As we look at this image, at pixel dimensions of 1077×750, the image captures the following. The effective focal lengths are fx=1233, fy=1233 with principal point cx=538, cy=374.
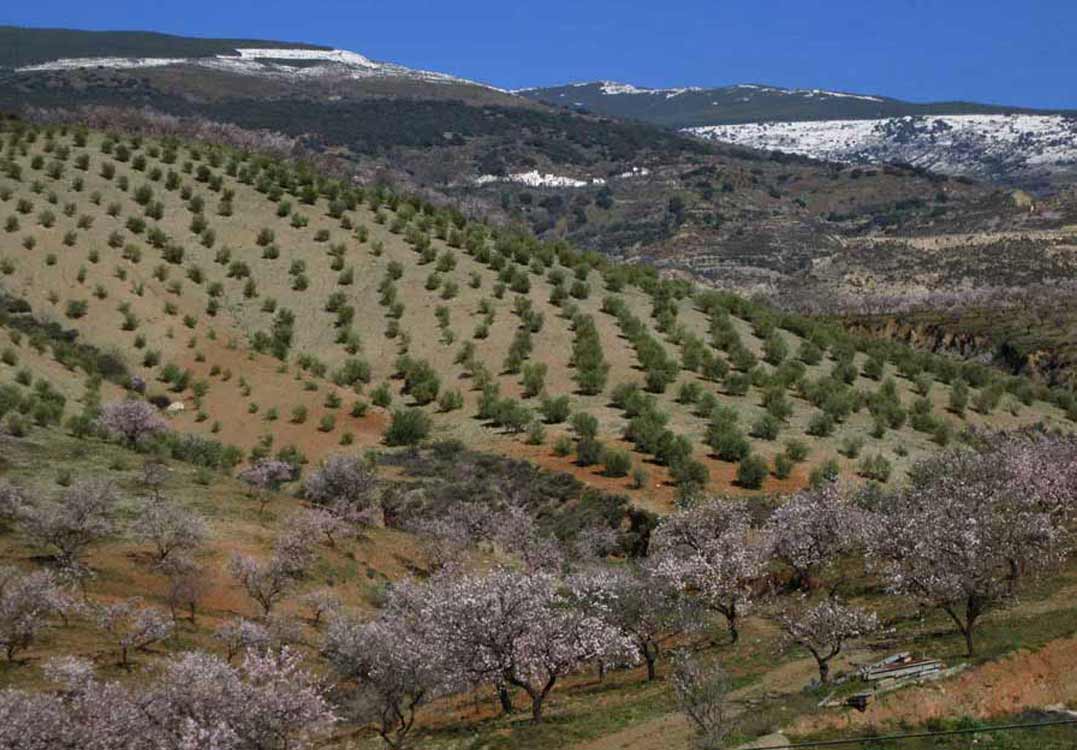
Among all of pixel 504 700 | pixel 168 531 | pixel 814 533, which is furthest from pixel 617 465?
pixel 504 700

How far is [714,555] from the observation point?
26.4 m

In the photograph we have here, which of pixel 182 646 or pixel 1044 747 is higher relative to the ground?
pixel 1044 747

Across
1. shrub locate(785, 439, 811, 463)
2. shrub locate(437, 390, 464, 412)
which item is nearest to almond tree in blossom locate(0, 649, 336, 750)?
shrub locate(785, 439, 811, 463)

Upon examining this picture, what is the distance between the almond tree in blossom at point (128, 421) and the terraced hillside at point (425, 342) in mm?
3856

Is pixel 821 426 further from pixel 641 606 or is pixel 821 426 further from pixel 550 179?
pixel 550 179

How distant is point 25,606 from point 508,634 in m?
8.11

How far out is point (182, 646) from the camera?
22172 millimetres

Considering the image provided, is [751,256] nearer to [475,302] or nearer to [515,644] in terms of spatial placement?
[475,302]

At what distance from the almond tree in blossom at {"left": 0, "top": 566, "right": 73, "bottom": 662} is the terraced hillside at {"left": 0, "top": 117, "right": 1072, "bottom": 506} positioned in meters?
16.4

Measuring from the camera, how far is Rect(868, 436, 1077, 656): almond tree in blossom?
834 inches

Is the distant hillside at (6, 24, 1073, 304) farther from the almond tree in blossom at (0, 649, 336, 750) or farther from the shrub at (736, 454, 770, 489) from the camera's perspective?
the almond tree in blossom at (0, 649, 336, 750)

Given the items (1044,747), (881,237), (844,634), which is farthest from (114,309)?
(881,237)

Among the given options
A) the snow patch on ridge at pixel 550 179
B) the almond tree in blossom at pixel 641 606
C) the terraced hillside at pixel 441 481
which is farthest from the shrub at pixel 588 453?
the snow patch on ridge at pixel 550 179

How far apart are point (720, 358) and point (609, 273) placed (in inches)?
444
